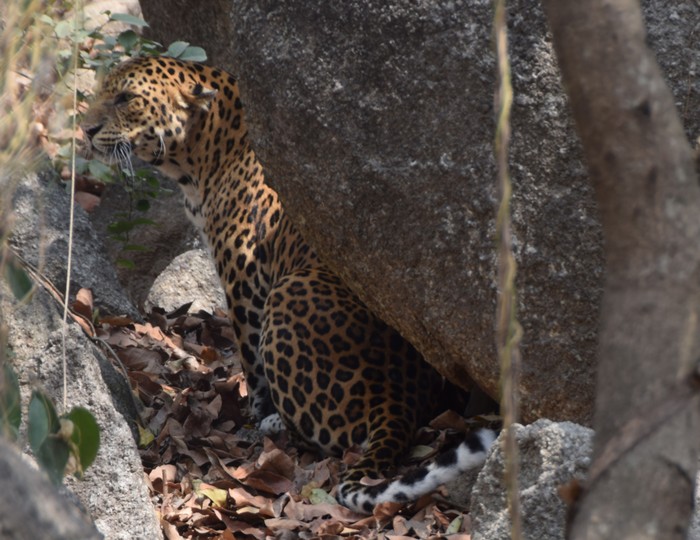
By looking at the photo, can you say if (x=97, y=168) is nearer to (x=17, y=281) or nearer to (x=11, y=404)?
(x=17, y=281)

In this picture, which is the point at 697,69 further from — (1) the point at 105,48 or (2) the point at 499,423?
(1) the point at 105,48

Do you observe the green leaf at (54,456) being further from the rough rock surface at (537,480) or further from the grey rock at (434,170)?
the grey rock at (434,170)

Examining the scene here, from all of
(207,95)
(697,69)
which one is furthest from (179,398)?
(697,69)

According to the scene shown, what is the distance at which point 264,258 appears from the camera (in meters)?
5.99

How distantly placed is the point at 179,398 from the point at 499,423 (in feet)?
6.22

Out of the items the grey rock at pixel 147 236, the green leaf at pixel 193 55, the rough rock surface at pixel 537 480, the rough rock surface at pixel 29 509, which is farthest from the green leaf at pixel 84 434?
the grey rock at pixel 147 236

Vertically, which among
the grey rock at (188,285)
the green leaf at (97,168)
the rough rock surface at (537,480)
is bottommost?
the grey rock at (188,285)

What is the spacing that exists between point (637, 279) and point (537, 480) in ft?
6.71

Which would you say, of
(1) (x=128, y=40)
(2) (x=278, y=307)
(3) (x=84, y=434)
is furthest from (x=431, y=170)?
(1) (x=128, y=40)

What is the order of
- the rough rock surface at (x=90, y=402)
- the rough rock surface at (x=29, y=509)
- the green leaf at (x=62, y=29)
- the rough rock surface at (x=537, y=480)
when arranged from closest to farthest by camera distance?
the rough rock surface at (x=29, y=509) → the rough rock surface at (x=537, y=480) → the rough rock surface at (x=90, y=402) → the green leaf at (x=62, y=29)

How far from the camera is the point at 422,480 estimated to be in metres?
4.03

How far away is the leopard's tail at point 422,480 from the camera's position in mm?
3922

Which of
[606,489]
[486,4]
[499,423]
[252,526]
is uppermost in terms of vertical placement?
[486,4]

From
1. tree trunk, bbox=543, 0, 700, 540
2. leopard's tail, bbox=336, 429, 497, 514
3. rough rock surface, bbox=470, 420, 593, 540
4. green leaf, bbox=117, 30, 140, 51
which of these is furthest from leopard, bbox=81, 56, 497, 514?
tree trunk, bbox=543, 0, 700, 540
